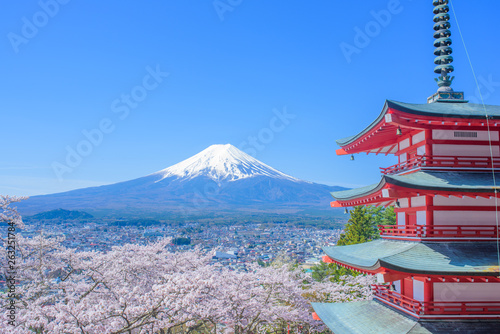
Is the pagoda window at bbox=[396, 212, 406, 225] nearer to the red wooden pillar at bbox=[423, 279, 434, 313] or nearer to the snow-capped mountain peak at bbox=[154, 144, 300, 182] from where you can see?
the red wooden pillar at bbox=[423, 279, 434, 313]

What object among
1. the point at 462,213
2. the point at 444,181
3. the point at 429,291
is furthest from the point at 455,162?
the point at 429,291

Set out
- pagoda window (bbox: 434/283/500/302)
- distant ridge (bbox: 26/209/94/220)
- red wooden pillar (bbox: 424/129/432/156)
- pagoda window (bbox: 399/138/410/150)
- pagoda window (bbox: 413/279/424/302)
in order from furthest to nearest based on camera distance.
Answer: distant ridge (bbox: 26/209/94/220), pagoda window (bbox: 399/138/410/150), red wooden pillar (bbox: 424/129/432/156), pagoda window (bbox: 413/279/424/302), pagoda window (bbox: 434/283/500/302)

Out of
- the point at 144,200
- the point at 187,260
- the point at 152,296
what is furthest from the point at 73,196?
the point at 152,296

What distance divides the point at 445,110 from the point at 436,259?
3.33 m

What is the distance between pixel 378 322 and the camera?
29.0 ft

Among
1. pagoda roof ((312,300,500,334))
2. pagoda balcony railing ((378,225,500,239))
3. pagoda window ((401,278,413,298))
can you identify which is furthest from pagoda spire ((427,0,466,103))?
pagoda roof ((312,300,500,334))

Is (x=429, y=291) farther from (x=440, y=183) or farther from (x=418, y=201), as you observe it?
(x=440, y=183)

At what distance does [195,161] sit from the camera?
12512 centimetres

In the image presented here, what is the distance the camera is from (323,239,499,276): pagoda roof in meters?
7.36

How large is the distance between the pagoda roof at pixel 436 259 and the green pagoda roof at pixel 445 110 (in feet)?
8.93

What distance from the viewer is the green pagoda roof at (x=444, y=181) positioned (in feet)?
25.2

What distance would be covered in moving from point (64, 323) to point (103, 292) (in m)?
5.09

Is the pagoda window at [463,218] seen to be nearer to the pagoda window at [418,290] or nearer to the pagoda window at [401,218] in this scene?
the pagoda window at [418,290]

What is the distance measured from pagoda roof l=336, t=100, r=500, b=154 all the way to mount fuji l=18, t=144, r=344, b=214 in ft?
264
